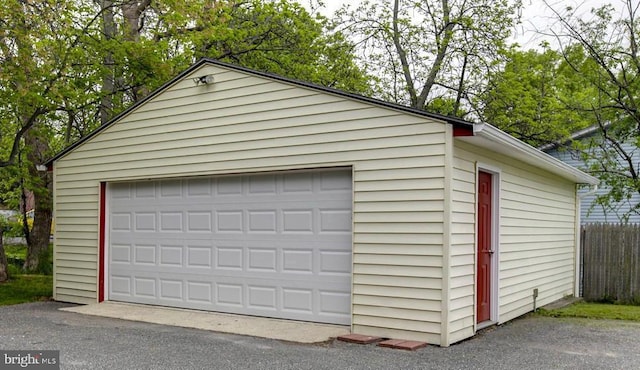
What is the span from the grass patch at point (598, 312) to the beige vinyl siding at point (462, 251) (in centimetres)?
271

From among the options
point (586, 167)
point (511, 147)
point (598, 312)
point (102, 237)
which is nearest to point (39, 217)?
point (102, 237)

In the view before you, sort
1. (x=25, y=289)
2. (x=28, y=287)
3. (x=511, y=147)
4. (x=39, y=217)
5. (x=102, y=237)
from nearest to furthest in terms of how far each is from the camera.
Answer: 1. (x=511, y=147)
2. (x=102, y=237)
3. (x=25, y=289)
4. (x=28, y=287)
5. (x=39, y=217)

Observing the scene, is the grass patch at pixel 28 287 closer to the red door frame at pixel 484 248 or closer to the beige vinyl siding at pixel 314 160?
the beige vinyl siding at pixel 314 160

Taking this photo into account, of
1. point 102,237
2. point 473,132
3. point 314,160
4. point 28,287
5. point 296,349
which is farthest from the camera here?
point 28,287

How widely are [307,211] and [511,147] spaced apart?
2.57m

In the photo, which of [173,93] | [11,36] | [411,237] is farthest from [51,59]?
[411,237]

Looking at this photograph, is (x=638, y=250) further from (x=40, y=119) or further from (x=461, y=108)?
(x=40, y=119)

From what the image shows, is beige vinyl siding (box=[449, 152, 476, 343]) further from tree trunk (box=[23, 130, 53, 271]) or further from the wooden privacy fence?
tree trunk (box=[23, 130, 53, 271])

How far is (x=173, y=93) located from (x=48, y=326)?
3601 millimetres

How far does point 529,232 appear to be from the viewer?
8.89 m

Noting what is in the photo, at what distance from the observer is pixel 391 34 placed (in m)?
18.0

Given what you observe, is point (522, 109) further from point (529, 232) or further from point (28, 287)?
point (28, 287)

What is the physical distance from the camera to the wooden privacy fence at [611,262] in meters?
10.8
